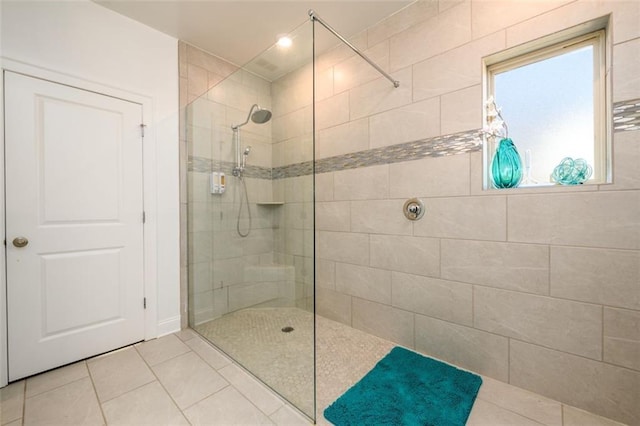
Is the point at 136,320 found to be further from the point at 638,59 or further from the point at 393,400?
the point at 638,59

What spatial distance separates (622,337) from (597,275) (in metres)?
0.31

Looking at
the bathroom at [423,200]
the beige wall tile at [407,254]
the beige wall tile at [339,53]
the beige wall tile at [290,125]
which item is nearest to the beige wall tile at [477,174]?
the bathroom at [423,200]

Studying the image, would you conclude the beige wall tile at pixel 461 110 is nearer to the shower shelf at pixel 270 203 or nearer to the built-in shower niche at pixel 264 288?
the shower shelf at pixel 270 203

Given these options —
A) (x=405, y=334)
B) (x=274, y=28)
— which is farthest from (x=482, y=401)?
(x=274, y=28)

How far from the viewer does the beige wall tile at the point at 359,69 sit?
7.17ft

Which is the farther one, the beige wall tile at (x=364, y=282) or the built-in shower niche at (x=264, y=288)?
the beige wall tile at (x=364, y=282)

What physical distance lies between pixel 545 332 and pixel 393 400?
95cm

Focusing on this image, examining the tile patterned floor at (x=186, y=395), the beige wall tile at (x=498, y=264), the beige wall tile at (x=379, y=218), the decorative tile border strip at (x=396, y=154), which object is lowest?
the tile patterned floor at (x=186, y=395)

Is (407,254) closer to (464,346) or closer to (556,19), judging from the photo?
(464,346)

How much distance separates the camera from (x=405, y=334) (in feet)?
6.75

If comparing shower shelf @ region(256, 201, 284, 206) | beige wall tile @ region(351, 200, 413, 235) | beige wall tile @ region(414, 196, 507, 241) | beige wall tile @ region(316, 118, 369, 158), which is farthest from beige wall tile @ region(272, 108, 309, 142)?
beige wall tile @ region(414, 196, 507, 241)

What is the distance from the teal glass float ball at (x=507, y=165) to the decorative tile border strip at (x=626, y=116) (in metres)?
0.43

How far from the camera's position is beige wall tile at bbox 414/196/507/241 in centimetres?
164

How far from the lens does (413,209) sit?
198 cm
